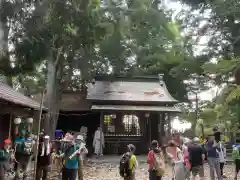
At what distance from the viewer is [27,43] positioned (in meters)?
8.48

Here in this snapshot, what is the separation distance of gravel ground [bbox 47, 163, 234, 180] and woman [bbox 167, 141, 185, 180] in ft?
7.19

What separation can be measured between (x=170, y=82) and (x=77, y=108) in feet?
33.0

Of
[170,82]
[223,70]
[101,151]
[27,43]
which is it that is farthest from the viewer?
[170,82]

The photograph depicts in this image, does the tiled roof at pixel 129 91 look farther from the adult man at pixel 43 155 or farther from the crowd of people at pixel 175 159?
the adult man at pixel 43 155

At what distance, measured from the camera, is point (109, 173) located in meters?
12.3

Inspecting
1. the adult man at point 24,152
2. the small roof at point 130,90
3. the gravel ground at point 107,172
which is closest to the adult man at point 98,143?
the gravel ground at point 107,172

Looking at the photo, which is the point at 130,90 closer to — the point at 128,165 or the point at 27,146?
the point at 27,146

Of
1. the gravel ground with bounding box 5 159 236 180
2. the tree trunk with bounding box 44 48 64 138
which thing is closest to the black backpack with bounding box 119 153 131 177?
the gravel ground with bounding box 5 159 236 180

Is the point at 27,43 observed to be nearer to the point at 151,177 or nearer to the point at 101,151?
the point at 151,177

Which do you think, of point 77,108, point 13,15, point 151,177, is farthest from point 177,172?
point 77,108

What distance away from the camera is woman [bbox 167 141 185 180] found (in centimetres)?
783

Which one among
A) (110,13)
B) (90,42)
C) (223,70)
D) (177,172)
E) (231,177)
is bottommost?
(231,177)

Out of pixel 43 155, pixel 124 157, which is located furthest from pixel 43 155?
pixel 124 157

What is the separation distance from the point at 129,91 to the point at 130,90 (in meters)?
0.20
